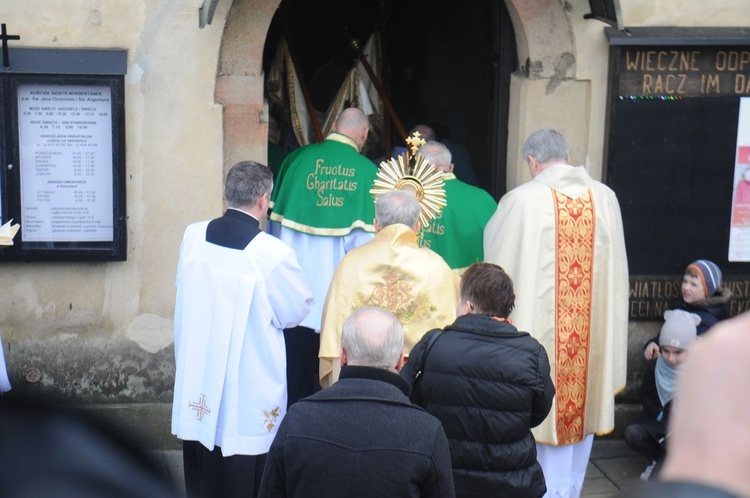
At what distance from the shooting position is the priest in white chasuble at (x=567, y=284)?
5504mm

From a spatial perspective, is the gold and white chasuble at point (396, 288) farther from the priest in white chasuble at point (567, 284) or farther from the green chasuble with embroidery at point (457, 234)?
the green chasuble with embroidery at point (457, 234)

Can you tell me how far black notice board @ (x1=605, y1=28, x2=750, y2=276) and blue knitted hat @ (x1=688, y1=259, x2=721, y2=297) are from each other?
0.84 ft

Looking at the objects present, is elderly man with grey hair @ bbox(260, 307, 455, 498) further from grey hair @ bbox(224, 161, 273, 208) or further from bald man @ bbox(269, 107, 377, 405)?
bald man @ bbox(269, 107, 377, 405)

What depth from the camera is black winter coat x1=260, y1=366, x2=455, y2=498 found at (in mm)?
3062

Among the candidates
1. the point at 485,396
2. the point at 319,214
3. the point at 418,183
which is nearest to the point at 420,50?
the point at 319,214

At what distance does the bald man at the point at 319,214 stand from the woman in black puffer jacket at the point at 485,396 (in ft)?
8.15

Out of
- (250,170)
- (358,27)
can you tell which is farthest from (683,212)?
(358,27)

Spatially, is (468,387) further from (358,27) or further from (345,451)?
(358,27)

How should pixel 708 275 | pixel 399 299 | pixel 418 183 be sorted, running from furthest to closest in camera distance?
pixel 708 275 < pixel 418 183 < pixel 399 299

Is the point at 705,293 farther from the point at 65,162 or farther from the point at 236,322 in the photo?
the point at 65,162

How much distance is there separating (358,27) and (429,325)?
17.0 feet

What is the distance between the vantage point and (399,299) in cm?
475

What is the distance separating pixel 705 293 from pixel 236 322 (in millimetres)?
2861

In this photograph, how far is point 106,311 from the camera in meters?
6.28
